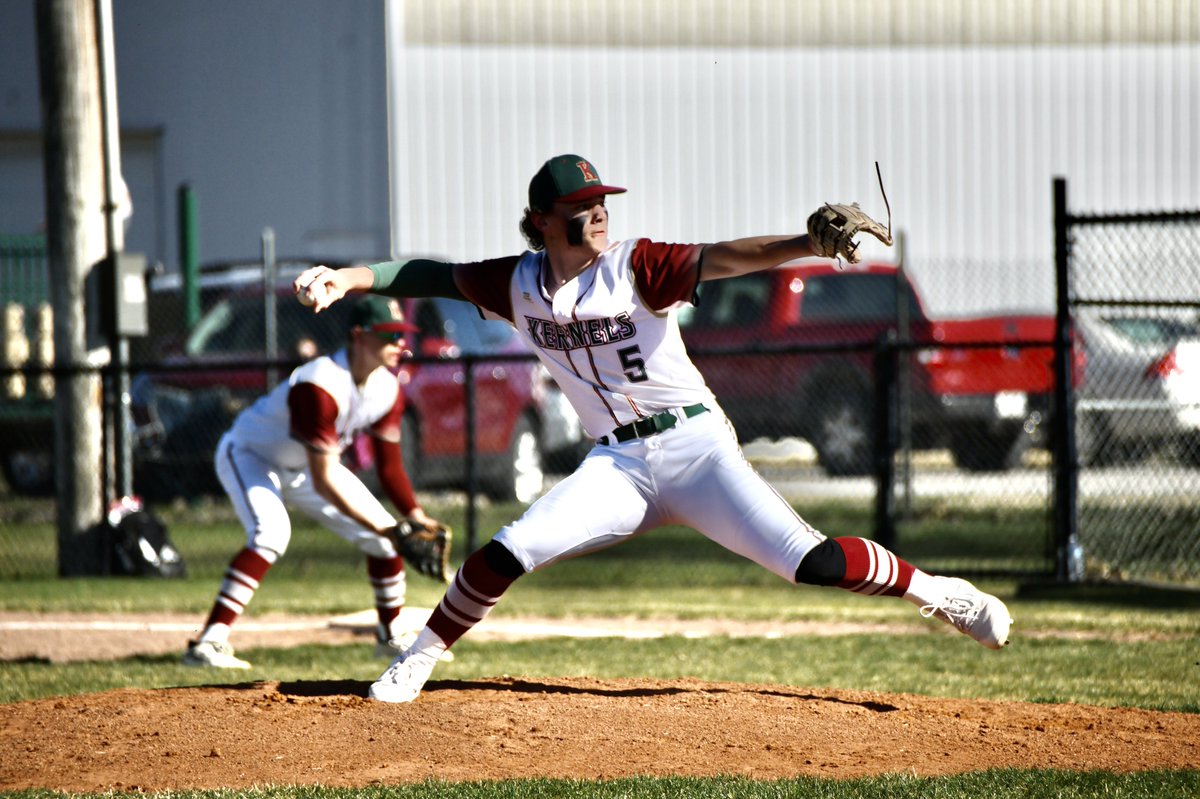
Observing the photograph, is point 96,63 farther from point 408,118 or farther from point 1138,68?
point 1138,68

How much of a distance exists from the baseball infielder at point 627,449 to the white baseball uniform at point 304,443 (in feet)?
6.58

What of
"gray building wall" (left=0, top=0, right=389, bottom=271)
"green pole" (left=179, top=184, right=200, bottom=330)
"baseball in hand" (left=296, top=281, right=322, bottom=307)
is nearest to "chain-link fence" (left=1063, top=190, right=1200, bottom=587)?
"baseball in hand" (left=296, top=281, right=322, bottom=307)

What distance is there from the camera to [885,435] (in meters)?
11.2

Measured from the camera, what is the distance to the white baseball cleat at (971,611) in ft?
18.7

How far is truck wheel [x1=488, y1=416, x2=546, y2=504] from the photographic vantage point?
14.1 metres

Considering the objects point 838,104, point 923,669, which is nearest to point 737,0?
point 838,104

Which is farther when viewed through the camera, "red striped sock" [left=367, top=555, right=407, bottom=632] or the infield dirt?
"red striped sock" [left=367, top=555, right=407, bottom=632]

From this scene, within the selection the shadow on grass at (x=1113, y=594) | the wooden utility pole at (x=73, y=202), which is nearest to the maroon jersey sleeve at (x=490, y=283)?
the shadow on grass at (x=1113, y=594)

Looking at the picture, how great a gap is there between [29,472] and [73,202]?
4.41 metres

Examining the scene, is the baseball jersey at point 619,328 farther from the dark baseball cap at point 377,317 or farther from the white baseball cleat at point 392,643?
the white baseball cleat at point 392,643

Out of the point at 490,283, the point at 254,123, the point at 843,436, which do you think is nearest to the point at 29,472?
the point at 254,123

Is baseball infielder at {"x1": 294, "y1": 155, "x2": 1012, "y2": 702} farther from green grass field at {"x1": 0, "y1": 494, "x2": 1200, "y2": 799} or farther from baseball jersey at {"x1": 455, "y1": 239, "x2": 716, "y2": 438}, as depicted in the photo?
green grass field at {"x1": 0, "y1": 494, "x2": 1200, "y2": 799}

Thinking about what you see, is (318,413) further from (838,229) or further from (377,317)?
(838,229)

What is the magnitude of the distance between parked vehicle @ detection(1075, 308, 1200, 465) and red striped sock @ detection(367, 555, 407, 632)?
624 cm
